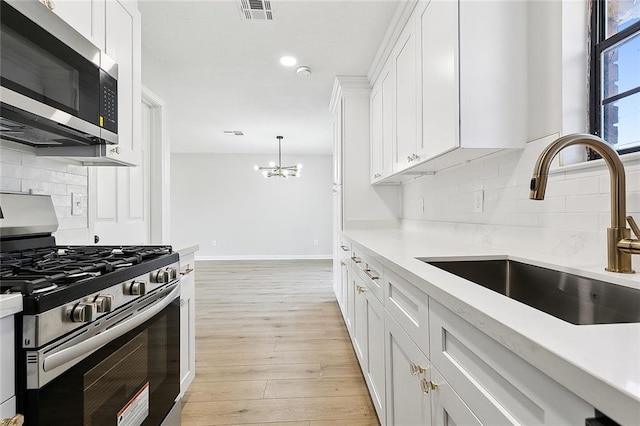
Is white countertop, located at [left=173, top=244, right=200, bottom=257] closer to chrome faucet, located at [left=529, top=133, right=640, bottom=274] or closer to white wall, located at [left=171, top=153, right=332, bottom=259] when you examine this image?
chrome faucet, located at [left=529, top=133, right=640, bottom=274]

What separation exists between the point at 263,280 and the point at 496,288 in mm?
4224

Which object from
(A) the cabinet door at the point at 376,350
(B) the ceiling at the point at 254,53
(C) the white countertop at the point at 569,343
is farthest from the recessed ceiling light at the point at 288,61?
(C) the white countertop at the point at 569,343

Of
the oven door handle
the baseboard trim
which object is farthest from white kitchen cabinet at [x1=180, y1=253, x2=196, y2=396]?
the baseboard trim

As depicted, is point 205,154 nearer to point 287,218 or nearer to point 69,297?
point 287,218

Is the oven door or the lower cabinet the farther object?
the oven door

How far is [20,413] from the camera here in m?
0.75

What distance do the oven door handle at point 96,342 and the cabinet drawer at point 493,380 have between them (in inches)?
39.0

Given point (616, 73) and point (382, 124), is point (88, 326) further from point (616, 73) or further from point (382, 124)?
point (382, 124)

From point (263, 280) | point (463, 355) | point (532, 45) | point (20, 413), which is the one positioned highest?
point (532, 45)

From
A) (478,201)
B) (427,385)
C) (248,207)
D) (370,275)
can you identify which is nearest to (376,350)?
(370,275)

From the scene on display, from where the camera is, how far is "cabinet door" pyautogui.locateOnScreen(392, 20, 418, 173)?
1.89 metres

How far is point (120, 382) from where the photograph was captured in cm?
108

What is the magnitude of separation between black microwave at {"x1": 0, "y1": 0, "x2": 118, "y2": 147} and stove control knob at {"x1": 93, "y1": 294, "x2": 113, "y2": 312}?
70 cm

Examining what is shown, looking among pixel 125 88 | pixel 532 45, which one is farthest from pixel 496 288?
pixel 125 88
